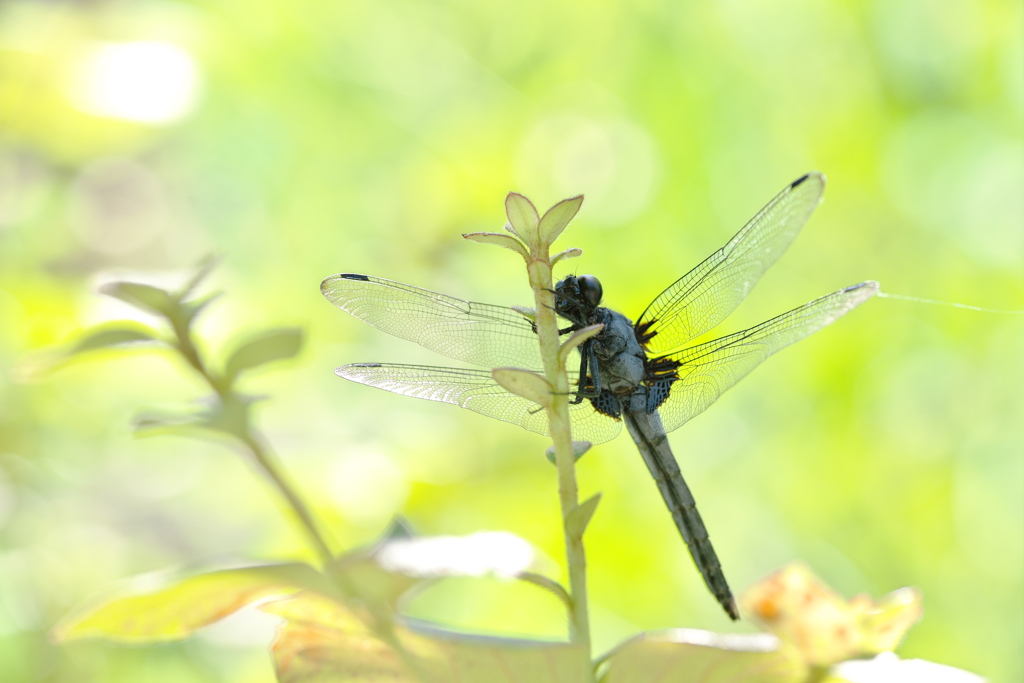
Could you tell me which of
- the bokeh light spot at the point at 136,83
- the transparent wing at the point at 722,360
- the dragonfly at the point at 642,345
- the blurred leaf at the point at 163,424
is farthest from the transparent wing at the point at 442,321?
the bokeh light spot at the point at 136,83

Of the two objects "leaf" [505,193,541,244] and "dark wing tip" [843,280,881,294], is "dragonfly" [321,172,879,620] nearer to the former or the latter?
"dark wing tip" [843,280,881,294]

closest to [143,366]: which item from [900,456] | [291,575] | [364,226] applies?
[364,226]

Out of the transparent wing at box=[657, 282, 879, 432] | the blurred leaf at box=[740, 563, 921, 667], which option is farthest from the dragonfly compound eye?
the blurred leaf at box=[740, 563, 921, 667]

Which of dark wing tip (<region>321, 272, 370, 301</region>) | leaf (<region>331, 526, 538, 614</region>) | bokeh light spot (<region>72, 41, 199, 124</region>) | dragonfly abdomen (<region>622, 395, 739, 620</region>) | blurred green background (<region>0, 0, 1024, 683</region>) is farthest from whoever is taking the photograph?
bokeh light spot (<region>72, 41, 199, 124</region>)

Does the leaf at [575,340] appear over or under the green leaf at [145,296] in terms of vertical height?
under

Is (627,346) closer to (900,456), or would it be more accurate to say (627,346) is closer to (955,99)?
(900,456)

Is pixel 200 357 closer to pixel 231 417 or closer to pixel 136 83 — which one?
pixel 231 417

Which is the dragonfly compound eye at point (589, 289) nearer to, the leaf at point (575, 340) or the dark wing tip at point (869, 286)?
the dark wing tip at point (869, 286)
